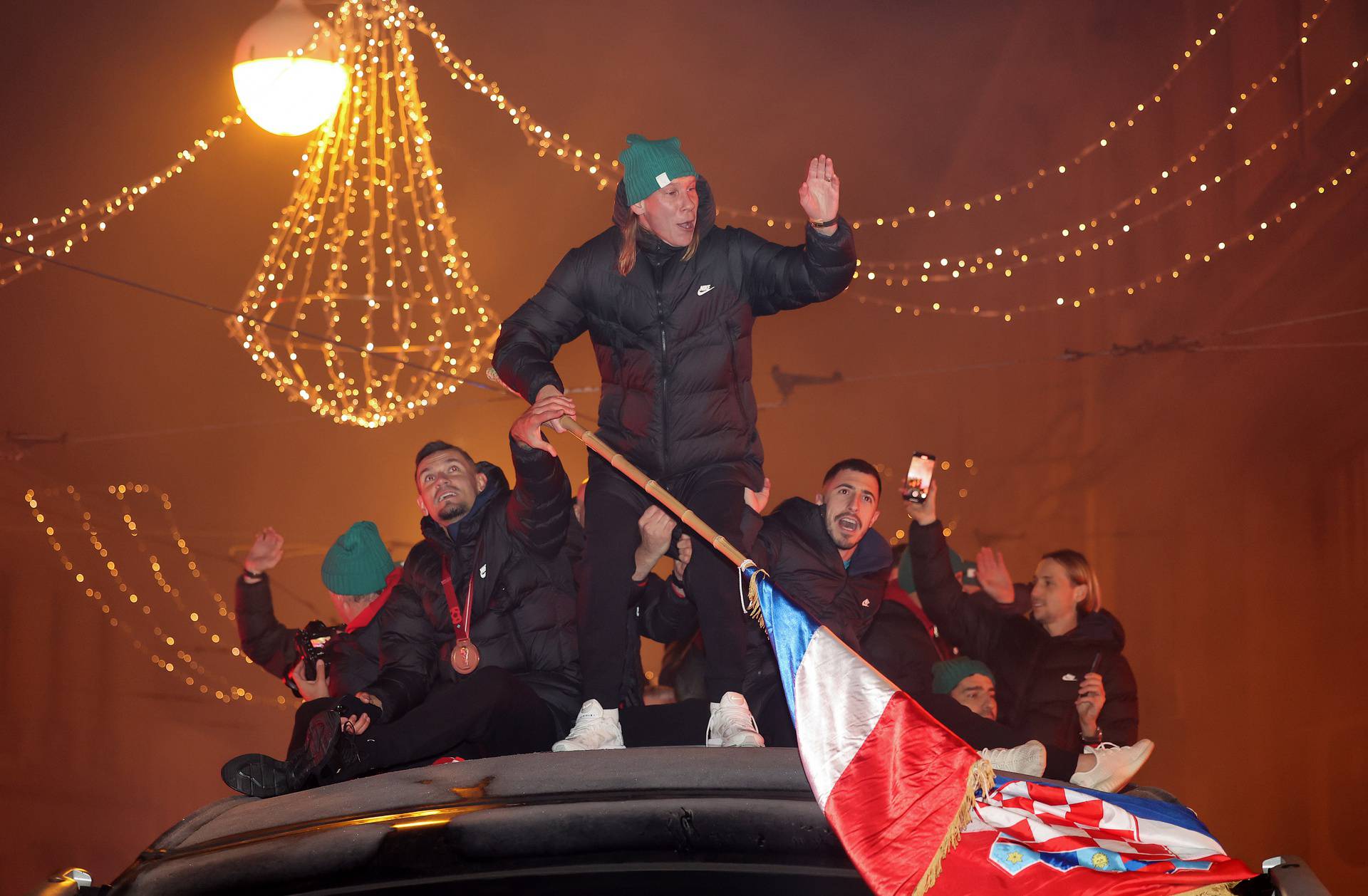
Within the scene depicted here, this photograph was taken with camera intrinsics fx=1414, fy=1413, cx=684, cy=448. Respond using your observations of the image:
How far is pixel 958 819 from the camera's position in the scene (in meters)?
1.81

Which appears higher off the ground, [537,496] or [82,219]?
[82,219]

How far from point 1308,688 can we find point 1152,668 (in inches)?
32.6

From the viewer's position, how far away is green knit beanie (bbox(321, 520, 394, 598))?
4164 millimetres

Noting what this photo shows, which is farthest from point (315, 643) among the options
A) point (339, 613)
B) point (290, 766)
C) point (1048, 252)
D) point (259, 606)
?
point (1048, 252)

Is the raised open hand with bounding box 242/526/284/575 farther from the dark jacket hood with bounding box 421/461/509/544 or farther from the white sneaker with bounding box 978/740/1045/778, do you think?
the white sneaker with bounding box 978/740/1045/778

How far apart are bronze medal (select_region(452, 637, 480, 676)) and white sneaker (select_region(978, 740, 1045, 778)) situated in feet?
4.07

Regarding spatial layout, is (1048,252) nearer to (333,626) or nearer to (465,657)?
(333,626)

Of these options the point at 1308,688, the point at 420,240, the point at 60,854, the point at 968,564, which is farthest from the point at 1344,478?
the point at 60,854

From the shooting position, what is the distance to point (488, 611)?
342 centimetres

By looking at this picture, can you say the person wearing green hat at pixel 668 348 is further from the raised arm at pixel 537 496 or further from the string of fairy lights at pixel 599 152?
the string of fairy lights at pixel 599 152

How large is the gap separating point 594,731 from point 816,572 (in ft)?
3.10

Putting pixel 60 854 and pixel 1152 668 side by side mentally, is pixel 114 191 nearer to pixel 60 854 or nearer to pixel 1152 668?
pixel 60 854

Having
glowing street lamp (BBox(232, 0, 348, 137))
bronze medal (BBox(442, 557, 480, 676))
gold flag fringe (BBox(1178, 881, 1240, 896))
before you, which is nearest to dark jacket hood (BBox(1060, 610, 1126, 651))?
bronze medal (BBox(442, 557, 480, 676))

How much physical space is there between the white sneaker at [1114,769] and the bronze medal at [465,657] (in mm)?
1391
